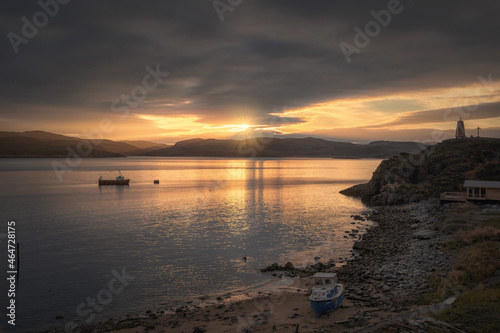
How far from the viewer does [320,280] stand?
2323cm

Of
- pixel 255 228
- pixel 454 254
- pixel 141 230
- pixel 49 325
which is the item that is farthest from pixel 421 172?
pixel 49 325

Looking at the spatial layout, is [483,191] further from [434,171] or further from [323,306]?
[323,306]

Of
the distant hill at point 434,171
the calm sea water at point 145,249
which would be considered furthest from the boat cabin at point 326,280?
the distant hill at point 434,171

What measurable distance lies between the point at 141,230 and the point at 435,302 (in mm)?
40952

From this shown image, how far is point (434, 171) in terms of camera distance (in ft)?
268

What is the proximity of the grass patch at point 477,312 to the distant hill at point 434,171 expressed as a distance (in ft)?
179

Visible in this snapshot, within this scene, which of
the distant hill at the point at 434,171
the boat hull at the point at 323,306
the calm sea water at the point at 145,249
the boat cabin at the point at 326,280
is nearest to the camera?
the boat hull at the point at 323,306

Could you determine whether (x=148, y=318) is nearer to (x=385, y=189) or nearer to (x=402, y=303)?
(x=402, y=303)

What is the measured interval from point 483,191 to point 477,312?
42.7 m

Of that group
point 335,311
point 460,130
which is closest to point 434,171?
point 460,130
